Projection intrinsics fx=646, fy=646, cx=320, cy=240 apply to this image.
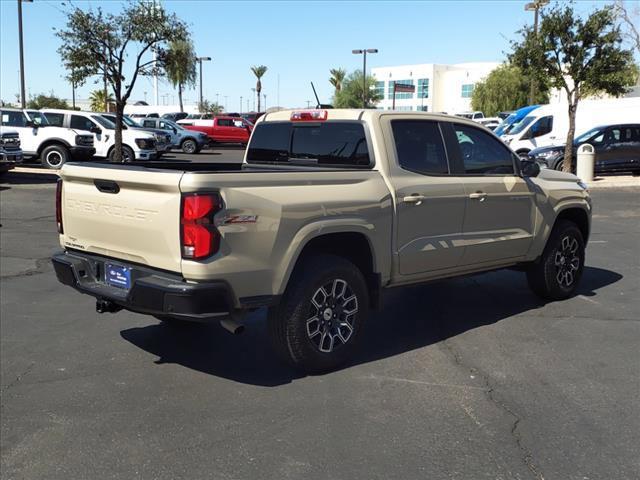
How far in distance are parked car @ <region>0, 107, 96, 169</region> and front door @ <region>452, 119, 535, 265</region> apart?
16297 millimetres

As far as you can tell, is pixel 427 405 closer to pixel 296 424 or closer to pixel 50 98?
pixel 296 424

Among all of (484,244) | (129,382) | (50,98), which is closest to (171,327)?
(129,382)

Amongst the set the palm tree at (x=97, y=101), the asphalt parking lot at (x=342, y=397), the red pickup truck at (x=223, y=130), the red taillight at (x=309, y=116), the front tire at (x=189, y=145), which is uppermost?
the palm tree at (x=97, y=101)

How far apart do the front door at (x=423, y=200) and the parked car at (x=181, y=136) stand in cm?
2681

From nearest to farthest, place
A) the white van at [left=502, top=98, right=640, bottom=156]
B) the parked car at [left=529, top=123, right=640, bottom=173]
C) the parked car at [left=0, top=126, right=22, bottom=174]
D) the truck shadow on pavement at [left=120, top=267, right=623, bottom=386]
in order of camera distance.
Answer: the truck shadow on pavement at [left=120, top=267, right=623, bottom=386], the parked car at [left=0, top=126, right=22, bottom=174], the parked car at [left=529, top=123, right=640, bottom=173], the white van at [left=502, top=98, right=640, bottom=156]

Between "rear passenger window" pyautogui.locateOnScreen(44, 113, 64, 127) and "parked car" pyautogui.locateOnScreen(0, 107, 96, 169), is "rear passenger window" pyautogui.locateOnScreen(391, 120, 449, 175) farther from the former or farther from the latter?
"rear passenger window" pyautogui.locateOnScreen(44, 113, 64, 127)

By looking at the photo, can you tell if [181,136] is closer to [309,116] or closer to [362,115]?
[309,116]

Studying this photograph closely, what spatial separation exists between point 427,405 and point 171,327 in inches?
103

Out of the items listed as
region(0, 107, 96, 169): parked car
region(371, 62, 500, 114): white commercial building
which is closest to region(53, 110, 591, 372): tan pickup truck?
region(0, 107, 96, 169): parked car

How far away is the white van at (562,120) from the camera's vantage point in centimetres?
2269

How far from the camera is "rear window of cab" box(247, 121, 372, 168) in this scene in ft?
16.7

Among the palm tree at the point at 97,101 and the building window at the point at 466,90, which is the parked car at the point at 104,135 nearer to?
the palm tree at the point at 97,101

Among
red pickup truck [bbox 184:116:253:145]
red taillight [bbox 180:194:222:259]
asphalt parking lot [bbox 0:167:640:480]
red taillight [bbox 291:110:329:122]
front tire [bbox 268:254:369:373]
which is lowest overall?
asphalt parking lot [bbox 0:167:640:480]

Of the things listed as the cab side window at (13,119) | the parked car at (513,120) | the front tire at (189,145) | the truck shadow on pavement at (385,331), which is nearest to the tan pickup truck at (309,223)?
the truck shadow on pavement at (385,331)
